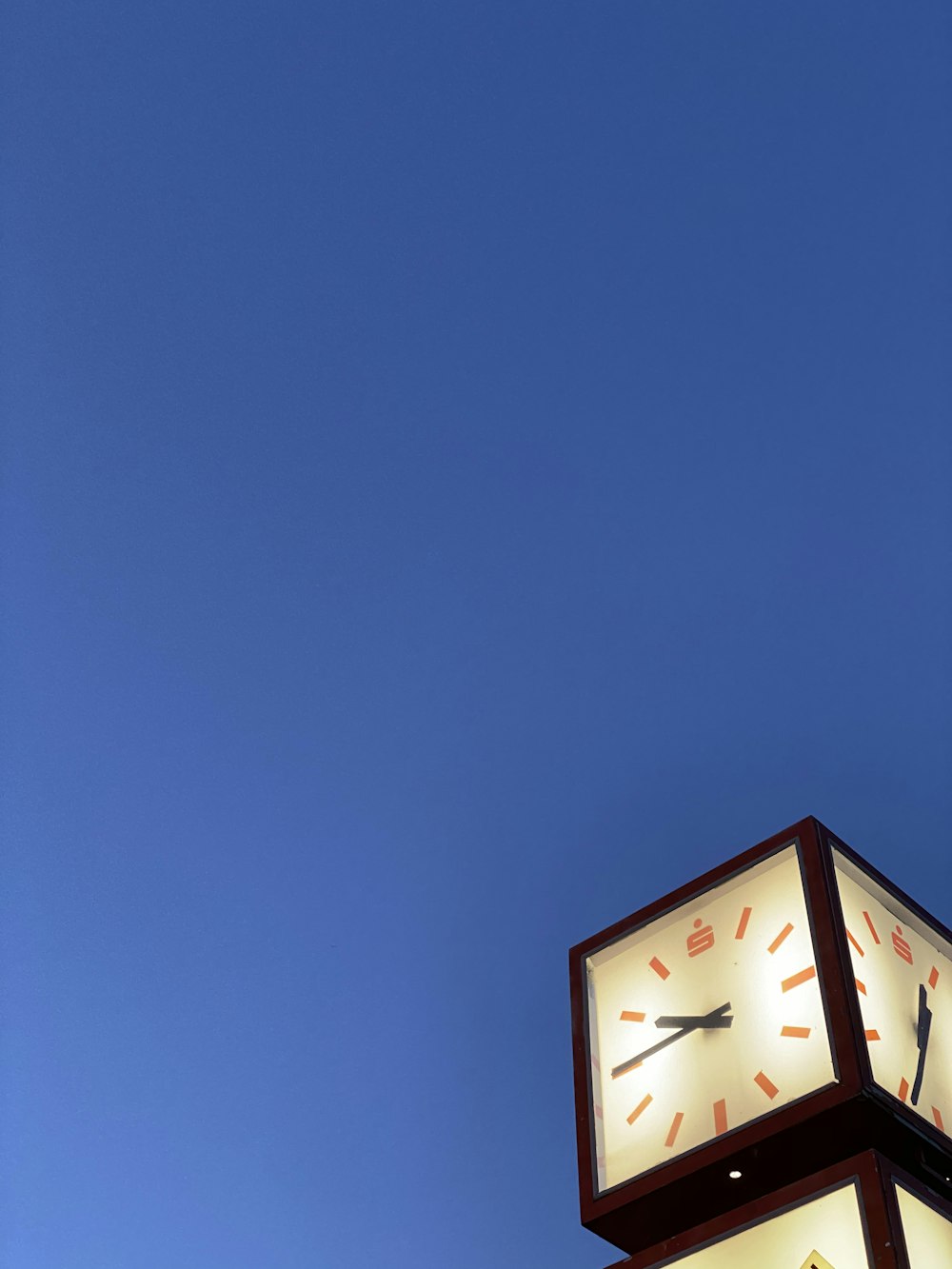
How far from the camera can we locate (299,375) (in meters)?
9.63

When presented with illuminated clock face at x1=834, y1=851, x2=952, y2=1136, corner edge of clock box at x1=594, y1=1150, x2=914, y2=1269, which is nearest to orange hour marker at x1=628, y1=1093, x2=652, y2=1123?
corner edge of clock box at x1=594, y1=1150, x2=914, y2=1269

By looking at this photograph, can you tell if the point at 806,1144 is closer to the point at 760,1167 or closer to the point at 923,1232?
the point at 760,1167

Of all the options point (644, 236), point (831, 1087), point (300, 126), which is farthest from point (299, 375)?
point (831, 1087)

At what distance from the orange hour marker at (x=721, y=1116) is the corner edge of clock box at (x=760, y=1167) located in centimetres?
8

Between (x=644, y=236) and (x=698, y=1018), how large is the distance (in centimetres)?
542

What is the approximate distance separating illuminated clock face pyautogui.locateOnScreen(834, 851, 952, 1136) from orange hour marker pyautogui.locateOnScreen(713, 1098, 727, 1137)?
22.4 inches

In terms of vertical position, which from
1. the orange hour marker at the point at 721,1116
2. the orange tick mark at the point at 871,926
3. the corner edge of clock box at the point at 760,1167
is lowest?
the corner edge of clock box at the point at 760,1167

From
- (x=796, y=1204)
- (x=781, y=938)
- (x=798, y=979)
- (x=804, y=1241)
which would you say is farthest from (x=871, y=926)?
(x=804, y=1241)

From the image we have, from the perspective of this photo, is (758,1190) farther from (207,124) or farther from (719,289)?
(207,124)

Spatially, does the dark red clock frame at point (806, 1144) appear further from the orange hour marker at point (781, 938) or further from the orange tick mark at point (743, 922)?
the orange tick mark at point (743, 922)

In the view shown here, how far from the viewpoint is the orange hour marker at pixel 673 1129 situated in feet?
18.9

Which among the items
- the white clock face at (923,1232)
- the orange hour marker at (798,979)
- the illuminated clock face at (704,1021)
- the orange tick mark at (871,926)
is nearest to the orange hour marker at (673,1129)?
the illuminated clock face at (704,1021)

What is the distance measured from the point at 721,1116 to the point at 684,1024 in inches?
18.9

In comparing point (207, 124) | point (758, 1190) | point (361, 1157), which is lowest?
point (758, 1190)
